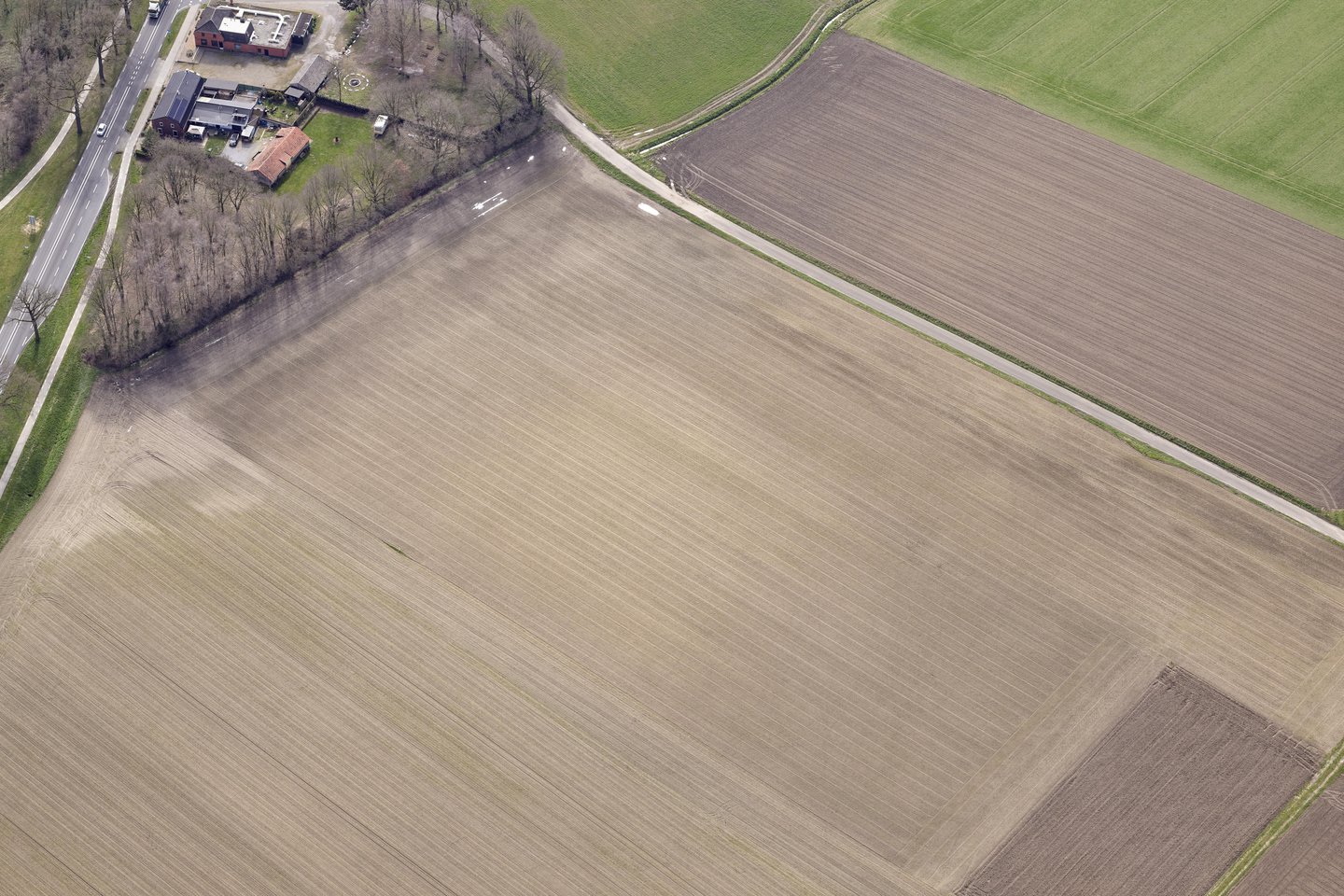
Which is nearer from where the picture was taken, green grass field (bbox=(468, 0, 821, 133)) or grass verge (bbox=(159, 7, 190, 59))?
green grass field (bbox=(468, 0, 821, 133))

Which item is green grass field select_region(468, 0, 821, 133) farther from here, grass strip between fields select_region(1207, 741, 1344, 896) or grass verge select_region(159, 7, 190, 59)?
grass strip between fields select_region(1207, 741, 1344, 896)

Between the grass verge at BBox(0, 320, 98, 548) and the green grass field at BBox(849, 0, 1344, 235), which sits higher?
the green grass field at BBox(849, 0, 1344, 235)

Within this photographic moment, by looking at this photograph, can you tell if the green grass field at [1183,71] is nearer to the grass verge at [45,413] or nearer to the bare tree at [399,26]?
the bare tree at [399,26]

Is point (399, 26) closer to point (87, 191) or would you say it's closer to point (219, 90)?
point (219, 90)

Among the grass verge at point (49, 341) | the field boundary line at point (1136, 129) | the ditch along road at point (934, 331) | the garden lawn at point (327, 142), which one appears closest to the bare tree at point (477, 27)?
the ditch along road at point (934, 331)

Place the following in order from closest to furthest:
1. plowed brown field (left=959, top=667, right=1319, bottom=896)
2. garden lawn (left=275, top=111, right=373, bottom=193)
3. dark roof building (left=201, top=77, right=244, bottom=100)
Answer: plowed brown field (left=959, top=667, right=1319, bottom=896) < garden lawn (left=275, top=111, right=373, bottom=193) < dark roof building (left=201, top=77, right=244, bottom=100)

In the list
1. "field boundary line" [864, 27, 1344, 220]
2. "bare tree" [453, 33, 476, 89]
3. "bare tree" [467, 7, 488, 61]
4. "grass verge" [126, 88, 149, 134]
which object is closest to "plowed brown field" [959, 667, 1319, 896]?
"field boundary line" [864, 27, 1344, 220]

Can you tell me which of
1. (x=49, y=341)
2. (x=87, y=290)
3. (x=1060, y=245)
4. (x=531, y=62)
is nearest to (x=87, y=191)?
(x=87, y=290)
